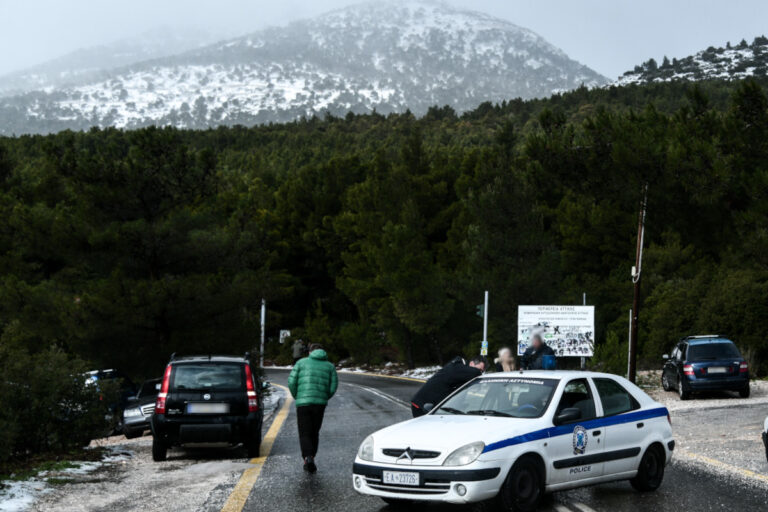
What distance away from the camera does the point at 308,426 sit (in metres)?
11.8

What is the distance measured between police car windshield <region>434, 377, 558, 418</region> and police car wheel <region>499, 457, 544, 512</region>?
62 cm

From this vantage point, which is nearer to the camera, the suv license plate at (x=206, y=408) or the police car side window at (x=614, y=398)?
the police car side window at (x=614, y=398)

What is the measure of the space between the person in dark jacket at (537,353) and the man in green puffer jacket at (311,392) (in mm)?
4695

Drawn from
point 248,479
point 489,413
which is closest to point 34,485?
point 248,479

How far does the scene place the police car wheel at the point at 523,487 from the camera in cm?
820

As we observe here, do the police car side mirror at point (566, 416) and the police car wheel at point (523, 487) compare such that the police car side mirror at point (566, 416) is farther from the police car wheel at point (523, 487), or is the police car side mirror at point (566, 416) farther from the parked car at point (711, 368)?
the parked car at point (711, 368)

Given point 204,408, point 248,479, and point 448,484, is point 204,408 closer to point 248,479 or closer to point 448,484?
point 248,479

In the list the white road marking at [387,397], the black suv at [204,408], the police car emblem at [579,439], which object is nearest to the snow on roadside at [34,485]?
the black suv at [204,408]

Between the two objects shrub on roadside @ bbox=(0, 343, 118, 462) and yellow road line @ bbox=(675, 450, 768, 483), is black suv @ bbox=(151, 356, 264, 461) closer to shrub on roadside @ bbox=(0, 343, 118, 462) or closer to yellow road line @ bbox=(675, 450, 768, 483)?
shrub on roadside @ bbox=(0, 343, 118, 462)

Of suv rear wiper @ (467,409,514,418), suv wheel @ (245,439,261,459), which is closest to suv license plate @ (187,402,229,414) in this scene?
suv wheel @ (245,439,261,459)

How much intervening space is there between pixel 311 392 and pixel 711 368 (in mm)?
15396

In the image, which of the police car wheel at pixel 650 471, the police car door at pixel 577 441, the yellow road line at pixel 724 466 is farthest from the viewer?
the yellow road line at pixel 724 466

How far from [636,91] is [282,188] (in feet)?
194

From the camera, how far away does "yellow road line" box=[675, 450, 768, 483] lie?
1107 cm
